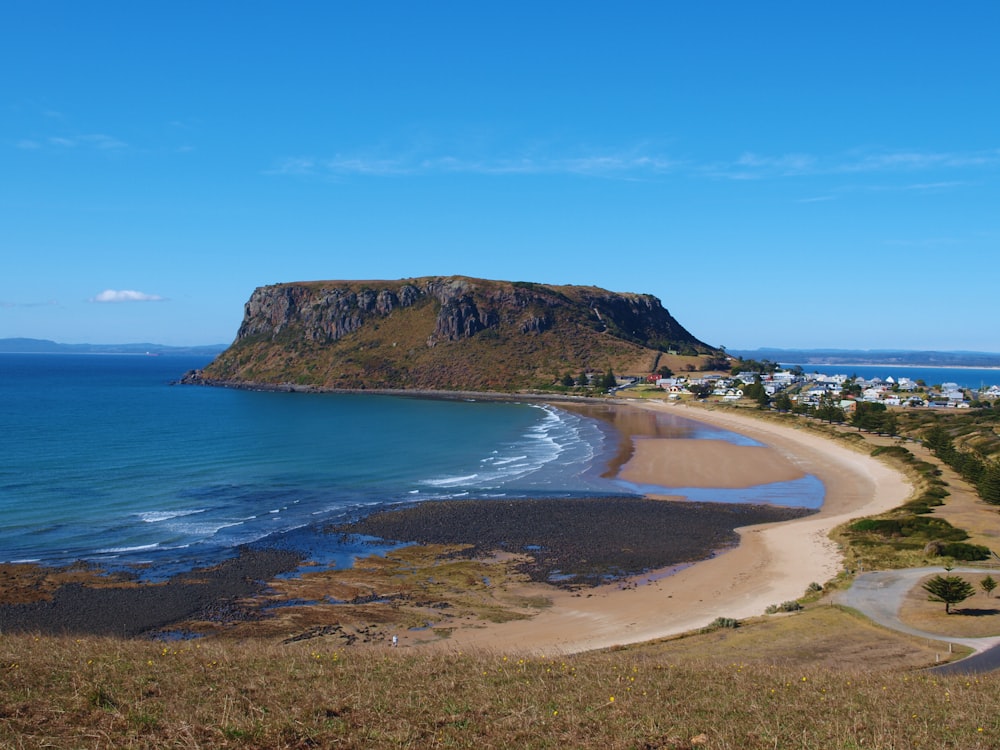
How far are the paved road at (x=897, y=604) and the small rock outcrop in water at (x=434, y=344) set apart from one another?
127279mm

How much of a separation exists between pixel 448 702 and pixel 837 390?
14657 centimetres

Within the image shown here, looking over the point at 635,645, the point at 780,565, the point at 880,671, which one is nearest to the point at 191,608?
the point at 635,645

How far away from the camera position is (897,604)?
79.2 ft

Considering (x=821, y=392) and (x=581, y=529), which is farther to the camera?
(x=821, y=392)

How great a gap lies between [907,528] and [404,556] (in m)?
24.4

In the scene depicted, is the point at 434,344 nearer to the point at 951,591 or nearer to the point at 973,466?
the point at 973,466

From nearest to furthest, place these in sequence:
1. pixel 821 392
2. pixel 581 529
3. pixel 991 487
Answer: pixel 581 529, pixel 991 487, pixel 821 392

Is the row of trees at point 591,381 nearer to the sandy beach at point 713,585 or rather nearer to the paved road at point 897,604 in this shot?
the sandy beach at point 713,585

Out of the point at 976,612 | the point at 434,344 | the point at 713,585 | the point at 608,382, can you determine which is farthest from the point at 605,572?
the point at 434,344

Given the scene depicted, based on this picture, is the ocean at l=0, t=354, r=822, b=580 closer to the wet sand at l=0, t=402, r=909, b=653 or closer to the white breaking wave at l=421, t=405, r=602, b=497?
the white breaking wave at l=421, t=405, r=602, b=497

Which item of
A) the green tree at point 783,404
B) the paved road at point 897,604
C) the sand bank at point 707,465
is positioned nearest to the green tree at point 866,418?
the green tree at point 783,404

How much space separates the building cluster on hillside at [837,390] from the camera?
118375mm

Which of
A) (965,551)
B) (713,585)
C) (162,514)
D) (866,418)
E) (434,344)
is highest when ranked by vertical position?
(434,344)

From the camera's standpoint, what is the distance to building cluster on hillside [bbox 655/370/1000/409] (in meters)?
118
